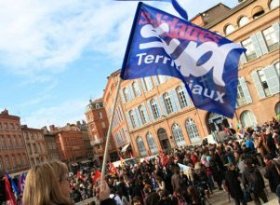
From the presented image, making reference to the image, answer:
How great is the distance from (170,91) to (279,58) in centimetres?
1490

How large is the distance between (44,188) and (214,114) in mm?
40870

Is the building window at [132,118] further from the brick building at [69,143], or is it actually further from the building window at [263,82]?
the brick building at [69,143]

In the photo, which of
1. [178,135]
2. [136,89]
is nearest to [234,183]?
[178,135]

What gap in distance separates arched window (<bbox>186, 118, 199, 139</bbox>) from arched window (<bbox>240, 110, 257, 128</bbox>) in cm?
676

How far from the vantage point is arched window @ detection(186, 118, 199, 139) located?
44750mm

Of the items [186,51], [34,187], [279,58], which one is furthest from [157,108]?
[34,187]

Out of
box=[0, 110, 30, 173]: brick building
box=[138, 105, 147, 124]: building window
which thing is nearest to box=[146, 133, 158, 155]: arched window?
box=[138, 105, 147, 124]: building window

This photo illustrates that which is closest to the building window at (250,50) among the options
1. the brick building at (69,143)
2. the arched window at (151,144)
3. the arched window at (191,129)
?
the arched window at (191,129)

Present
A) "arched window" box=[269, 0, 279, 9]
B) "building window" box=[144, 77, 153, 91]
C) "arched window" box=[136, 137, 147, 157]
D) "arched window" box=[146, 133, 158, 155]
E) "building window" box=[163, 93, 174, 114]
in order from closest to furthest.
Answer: "arched window" box=[269, 0, 279, 9] → "building window" box=[163, 93, 174, 114] → "building window" box=[144, 77, 153, 91] → "arched window" box=[146, 133, 158, 155] → "arched window" box=[136, 137, 147, 157]

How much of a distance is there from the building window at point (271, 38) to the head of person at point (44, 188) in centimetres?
3527

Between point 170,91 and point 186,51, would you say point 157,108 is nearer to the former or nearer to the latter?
point 170,91

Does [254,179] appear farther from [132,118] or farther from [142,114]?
[132,118]

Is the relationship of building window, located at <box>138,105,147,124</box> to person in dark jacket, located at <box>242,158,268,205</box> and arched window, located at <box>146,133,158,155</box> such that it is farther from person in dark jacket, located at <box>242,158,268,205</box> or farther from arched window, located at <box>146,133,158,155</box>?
person in dark jacket, located at <box>242,158,268,205</box>

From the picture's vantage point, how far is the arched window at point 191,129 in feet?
147
